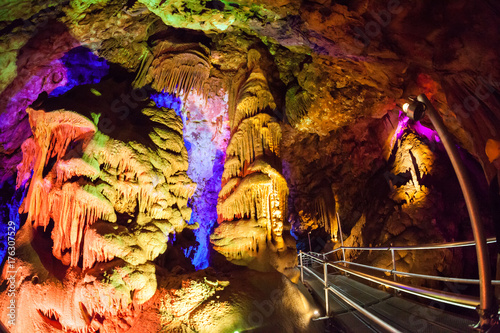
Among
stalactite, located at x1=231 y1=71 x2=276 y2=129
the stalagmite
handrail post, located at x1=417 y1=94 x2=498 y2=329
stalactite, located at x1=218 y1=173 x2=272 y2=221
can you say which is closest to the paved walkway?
handrail post, located at x1=417 y1=94 x2=498 y2=329

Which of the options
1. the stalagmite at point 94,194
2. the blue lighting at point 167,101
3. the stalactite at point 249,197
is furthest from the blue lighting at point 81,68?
the stalactite at point 249,197

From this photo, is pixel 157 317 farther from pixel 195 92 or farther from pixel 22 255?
pixel 195 92

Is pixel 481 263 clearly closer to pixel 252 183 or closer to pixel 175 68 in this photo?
pixel 252 183

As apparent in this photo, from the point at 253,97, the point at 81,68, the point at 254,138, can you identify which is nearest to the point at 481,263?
the point at 254,138

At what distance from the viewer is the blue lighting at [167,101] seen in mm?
6932

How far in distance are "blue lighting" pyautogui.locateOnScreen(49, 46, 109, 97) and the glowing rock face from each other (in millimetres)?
1957

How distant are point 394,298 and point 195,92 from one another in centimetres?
618

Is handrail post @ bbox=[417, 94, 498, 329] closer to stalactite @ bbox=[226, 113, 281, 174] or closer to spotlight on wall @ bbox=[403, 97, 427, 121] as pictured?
spotlight on wall @ bbox=[403, 97, 427, 121]

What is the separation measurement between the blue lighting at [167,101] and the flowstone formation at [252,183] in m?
1.42

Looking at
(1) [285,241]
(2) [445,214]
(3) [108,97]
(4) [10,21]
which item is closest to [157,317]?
(1) [285,241]

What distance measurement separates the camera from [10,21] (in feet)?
16.7

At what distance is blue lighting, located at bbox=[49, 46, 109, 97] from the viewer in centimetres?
652

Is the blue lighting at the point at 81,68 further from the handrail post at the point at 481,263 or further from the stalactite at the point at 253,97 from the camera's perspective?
the handrail post at the point at 481,263

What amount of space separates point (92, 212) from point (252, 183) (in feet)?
10.0
